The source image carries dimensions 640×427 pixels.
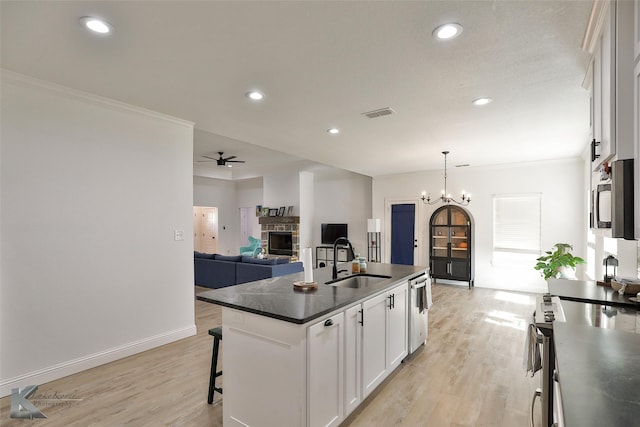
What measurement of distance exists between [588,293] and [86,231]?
4314 mm

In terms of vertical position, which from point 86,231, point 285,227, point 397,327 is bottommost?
point 397,327

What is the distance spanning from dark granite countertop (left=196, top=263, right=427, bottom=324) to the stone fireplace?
5.91m

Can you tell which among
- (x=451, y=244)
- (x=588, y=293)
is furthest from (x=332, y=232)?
(x=588, y=293)

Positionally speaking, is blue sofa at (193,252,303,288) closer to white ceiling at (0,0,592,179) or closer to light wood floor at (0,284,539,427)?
light wood floor at (0,284,539,427)

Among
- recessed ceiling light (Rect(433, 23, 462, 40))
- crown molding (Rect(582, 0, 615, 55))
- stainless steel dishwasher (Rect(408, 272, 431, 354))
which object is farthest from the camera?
stainless steel dishwasher (Rect(408, 272, 431, 354))

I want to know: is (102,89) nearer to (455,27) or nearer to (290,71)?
(290,71)

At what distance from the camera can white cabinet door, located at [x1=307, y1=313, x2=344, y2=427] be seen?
1.83 m

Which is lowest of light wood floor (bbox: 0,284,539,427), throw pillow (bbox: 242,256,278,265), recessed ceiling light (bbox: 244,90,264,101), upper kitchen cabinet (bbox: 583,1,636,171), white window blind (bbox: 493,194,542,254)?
light wood floor (bbox: 0,284,539,427)

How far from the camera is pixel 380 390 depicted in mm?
2662

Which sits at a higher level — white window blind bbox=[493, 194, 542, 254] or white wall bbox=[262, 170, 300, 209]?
white wall bbox=[262, 170, 300, 209]

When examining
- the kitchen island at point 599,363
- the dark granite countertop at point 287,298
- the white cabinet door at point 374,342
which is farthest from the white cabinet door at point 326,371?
the kitchen island at point 599,363

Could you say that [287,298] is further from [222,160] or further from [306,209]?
[306,209]

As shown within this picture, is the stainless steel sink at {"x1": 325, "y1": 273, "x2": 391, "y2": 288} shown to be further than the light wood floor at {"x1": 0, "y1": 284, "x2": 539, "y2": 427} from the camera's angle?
Yes

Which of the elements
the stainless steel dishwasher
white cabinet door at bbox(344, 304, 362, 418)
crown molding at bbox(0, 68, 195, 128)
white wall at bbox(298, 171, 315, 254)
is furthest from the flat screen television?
white cabinet door at bbox(344, 304, 362, 418)
